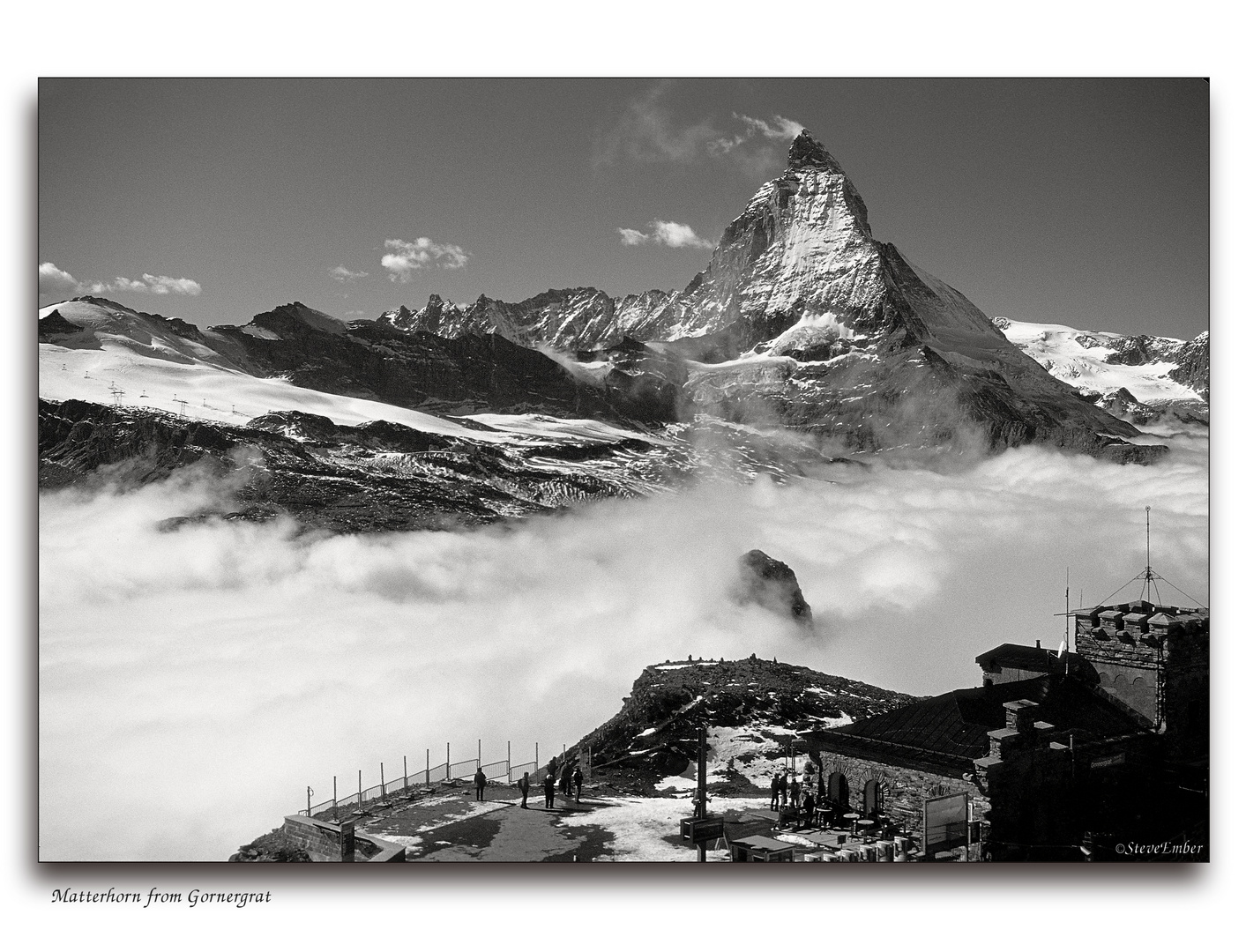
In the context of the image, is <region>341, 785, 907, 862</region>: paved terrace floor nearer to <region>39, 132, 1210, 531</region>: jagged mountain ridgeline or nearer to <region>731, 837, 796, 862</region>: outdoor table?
<region>731, 837, 796, 862</region>: outdoor table

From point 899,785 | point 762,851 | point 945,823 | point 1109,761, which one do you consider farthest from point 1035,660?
point 762,851

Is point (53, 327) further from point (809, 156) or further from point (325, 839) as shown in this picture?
point (809, 156)

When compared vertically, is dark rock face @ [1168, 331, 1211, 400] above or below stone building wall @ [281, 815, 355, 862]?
above

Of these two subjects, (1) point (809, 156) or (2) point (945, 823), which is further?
(1) point (809, 156)

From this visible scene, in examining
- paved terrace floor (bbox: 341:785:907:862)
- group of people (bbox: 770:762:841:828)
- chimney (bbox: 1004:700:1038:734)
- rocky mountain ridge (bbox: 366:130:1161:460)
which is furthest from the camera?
rocky mountain ridge (bbox: 366:130:1161:460)

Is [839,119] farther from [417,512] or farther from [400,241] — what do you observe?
[417,512]

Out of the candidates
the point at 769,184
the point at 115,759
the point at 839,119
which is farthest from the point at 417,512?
the point at 839,119
